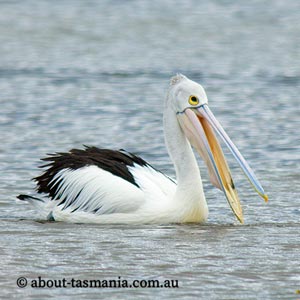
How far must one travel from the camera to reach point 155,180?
794 centimetres

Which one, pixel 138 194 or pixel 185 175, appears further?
pixel 185 175

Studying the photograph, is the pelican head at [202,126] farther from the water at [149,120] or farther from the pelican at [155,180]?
the water at [149,120]

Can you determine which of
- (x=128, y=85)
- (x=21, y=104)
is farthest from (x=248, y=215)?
(x=128, y=85)

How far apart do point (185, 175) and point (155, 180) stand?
0.27 meters

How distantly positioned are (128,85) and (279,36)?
5056 millimetres

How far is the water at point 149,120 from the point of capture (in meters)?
6.32

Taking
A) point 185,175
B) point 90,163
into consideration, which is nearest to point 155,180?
point 185,175

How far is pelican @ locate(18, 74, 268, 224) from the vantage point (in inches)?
301

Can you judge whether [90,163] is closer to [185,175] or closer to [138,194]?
[138,194]

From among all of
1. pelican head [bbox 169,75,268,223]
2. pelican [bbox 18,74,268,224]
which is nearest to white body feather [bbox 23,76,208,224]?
pelican [bbox 18,74,268,224]

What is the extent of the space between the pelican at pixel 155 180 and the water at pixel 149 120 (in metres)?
0.13

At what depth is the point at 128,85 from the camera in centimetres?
1438

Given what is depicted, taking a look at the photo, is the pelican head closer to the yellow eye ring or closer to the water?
the yellow eye ring

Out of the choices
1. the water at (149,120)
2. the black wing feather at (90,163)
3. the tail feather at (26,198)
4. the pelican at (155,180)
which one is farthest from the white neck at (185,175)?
the tail feather at (26,198)
